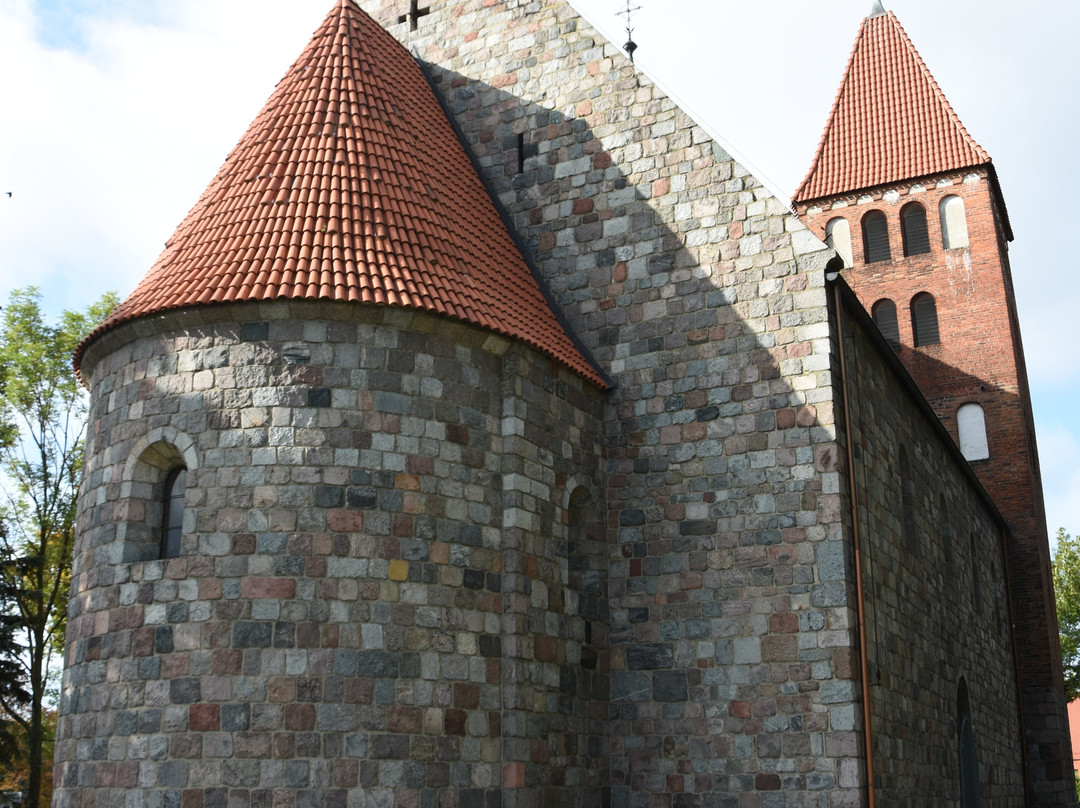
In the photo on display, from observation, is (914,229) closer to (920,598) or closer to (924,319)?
(924,319)

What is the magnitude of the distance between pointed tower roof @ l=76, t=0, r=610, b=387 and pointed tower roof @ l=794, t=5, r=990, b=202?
13536mm

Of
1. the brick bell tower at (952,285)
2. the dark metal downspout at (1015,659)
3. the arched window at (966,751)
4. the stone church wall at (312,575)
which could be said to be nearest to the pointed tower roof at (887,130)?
the brick bell tower at (952,285)

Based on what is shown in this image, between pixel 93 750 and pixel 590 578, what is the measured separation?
490 cm

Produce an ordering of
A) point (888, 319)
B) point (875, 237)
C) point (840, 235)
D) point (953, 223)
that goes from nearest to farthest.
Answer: point (953, 223) < point (888, 319) < point (875, 237) < point (840, 235)

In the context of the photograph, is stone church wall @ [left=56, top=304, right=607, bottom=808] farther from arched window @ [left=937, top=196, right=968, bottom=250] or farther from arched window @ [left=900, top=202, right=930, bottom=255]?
arched window @ [left=937, top=196, right=968, bottom=250]

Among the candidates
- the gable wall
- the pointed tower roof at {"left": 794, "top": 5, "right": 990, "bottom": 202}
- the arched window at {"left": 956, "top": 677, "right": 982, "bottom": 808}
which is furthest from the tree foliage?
the arched window at {"left": 956, "top": 677, "right": 982, "bottom": 808}

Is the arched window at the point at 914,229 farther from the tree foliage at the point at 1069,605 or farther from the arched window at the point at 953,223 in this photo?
the tree foliage at the point at 1069,605

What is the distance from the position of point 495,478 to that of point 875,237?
16285mm

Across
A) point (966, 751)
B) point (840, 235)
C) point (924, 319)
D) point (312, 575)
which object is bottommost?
point (966, 751)

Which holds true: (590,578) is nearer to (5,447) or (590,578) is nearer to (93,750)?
(93,750)

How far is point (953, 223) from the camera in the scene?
23.3m

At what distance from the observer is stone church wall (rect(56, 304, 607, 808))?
28.7 ft

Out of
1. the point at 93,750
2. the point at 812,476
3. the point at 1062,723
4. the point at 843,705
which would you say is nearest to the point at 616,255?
the point at 812,476

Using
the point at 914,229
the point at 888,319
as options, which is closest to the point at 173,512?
the point at 888,319
